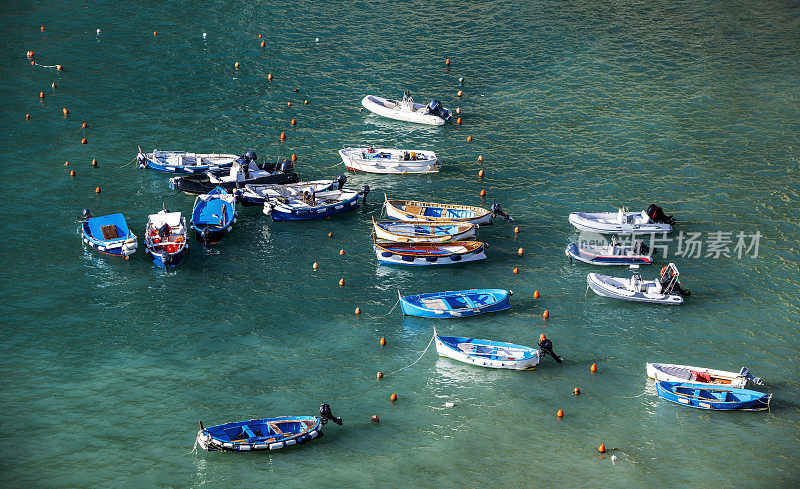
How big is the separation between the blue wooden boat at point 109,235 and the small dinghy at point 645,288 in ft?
119

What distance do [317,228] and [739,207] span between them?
125 ft

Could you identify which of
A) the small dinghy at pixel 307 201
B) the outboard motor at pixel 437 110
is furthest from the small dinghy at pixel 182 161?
the outboard motor at pixel 437 110

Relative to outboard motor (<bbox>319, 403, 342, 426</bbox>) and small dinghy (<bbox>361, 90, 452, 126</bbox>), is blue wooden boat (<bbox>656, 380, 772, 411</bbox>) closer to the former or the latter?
outboard motor (<bbox>319, 403, 342, 426</bbox>)

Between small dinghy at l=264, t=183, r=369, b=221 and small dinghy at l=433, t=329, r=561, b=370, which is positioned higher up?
small dinghy at l=264, t=183, r=369, b=221

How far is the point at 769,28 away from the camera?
119 m

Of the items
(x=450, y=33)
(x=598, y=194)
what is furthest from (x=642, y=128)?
(x=450, y=33)

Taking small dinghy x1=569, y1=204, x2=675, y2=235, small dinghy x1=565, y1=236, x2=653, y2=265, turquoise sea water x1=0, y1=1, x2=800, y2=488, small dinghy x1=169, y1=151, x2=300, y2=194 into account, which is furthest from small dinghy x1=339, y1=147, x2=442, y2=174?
small dinghy x1=565, y1=236, x2=653, y2=265

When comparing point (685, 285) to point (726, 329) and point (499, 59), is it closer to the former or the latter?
point (726, 329)

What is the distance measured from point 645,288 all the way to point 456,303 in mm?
14661

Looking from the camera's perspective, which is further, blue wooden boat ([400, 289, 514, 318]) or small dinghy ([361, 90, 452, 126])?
small dinghy ([361, 90, 452, 126])

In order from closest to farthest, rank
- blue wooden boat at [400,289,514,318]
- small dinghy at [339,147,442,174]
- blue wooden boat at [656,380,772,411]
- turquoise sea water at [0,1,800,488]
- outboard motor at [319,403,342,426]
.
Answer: outboard motor at [319,403,342,426], turquoise sea water at [0,1,800,488], blue wooden boat at [656,380,772,411], blue wooden boat at [400,289,514,318], small dinghy at [339,147,442,174]

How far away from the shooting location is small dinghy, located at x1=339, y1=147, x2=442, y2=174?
85750 millimetres

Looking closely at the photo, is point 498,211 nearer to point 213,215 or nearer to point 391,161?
point 391,161

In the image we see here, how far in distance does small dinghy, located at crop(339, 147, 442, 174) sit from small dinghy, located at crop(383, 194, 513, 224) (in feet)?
27.0
